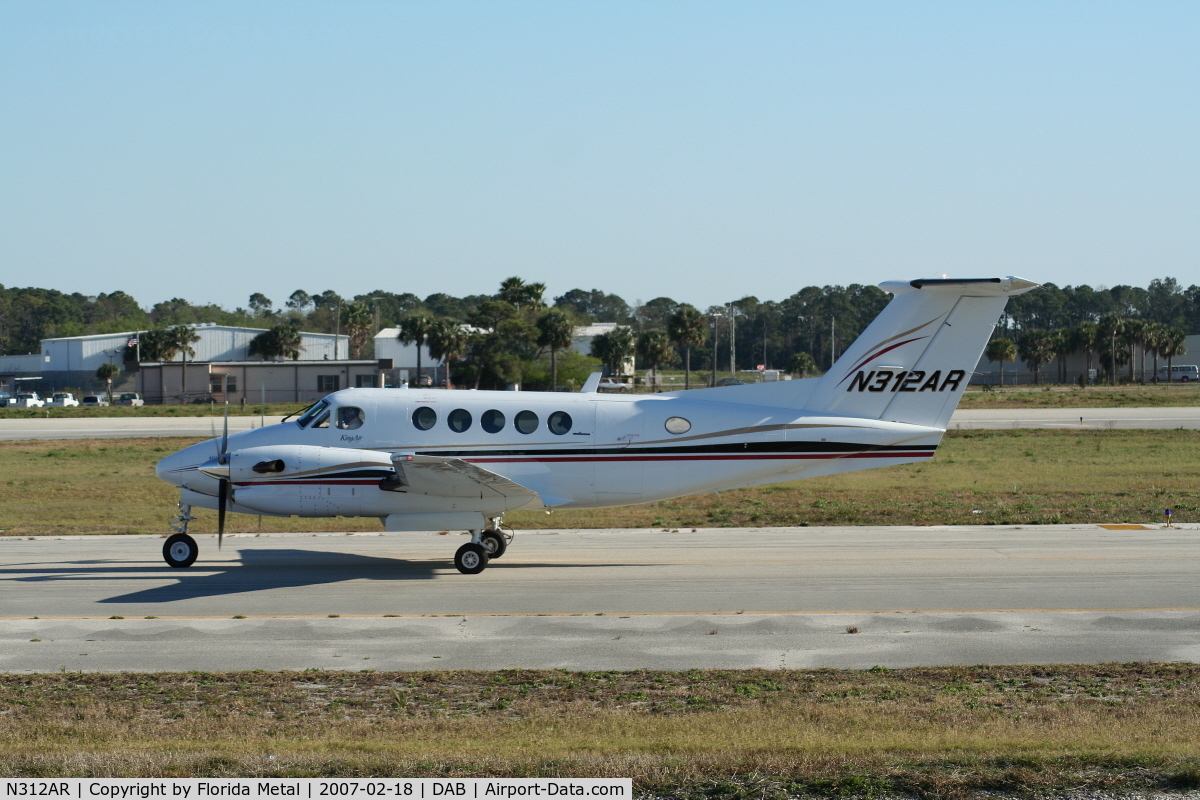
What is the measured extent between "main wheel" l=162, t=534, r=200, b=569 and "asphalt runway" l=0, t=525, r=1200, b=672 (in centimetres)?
35

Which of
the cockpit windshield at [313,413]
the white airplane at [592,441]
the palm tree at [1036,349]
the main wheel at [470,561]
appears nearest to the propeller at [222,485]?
the white airplane at [592,441]

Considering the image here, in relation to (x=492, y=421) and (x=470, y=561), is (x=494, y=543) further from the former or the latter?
(x=492, y=421)

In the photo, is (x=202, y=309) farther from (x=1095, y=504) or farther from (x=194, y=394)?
(x=1095, y=504)

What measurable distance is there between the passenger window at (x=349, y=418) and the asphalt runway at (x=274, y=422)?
1268 inches

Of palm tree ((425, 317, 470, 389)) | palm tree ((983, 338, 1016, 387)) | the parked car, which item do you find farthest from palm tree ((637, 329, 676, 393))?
the parked car

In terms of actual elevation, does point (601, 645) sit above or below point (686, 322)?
below

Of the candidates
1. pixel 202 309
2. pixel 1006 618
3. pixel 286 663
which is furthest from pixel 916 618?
pixel 202 309

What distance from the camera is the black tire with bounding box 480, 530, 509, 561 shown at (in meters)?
18.0

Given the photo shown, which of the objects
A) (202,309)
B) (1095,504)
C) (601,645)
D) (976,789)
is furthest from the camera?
(202,309)

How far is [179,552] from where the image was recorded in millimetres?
17094

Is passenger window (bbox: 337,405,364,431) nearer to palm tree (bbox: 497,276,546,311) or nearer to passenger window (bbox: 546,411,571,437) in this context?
passenger window (bbox: 546,411,571,437)

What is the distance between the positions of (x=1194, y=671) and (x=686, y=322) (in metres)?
83.6

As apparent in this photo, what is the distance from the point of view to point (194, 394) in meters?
86.2
